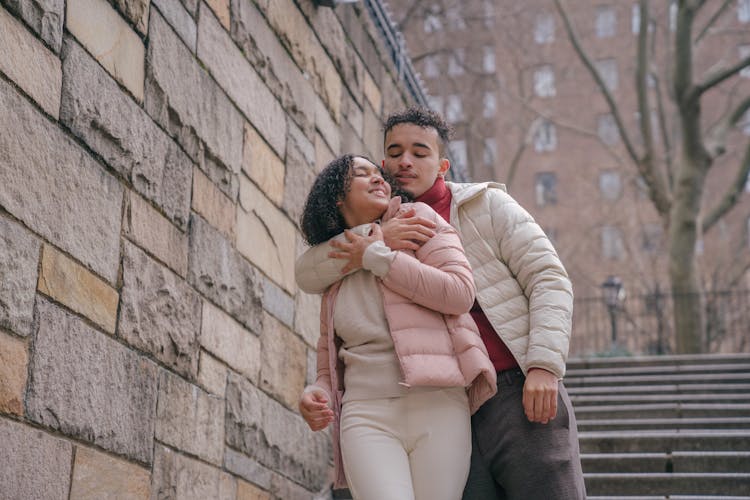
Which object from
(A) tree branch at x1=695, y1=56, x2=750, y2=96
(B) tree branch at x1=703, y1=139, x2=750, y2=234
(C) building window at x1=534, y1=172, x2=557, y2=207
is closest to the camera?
(A) tree branch at x1=695, y1=56, x2=750, y2=96

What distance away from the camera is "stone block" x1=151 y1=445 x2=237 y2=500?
3486 mm

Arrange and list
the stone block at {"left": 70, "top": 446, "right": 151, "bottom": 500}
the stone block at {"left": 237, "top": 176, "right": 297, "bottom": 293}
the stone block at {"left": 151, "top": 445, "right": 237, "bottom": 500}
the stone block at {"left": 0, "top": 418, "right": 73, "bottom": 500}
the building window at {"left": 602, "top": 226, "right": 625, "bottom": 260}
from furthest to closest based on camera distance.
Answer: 1. the building window at {"left": 602, "top": 226, "right": 625, "bottom": 260}
2. the stone block at {"left": 237, "top": 176, "right": 297, "bottom": 293}
3. the stone block at {"left": 151, "top": 445, "right": 237, "bottom": 500}
4. the stone block at {"left": 70, "top": 446, "right": 151, "bottom": 500}
5. the stone block at {"left": 0, "top": 418, "right": 73, "bottom": 500}

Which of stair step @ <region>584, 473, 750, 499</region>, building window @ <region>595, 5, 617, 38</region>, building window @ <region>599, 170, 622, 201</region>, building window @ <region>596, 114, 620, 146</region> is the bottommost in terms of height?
stair step @ <region>584, 473, 750, 499</region>

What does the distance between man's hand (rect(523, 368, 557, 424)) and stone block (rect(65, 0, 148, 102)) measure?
171 centimetres

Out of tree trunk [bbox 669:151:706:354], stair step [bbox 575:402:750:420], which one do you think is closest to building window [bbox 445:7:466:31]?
tree trunk [bbox 669:151:706:354]

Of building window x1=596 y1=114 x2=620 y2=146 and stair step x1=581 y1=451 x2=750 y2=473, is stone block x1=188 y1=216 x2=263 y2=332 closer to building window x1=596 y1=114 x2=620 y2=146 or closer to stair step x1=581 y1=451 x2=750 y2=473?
stair step x1=581 y1=451 x2=750 y2=473

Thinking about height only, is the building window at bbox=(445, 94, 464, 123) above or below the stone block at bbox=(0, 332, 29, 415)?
above

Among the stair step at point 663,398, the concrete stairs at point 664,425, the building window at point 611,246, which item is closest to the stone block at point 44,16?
the concrete stairs at point 664,425

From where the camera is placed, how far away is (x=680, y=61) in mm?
14367

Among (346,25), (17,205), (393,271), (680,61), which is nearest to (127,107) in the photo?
(17,205)

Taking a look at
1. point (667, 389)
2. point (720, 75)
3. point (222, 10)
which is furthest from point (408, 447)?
point (720, 75)

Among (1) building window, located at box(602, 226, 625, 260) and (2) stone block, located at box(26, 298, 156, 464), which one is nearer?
(2) stone block, located at box(26, 298, 156, 464)

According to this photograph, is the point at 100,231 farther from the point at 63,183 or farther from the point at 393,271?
the point at 393,271

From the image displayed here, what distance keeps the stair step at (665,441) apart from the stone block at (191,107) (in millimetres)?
3009
